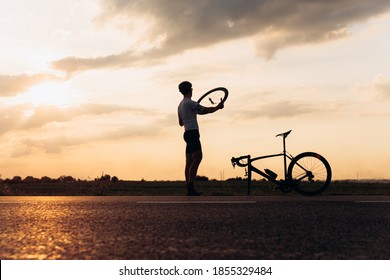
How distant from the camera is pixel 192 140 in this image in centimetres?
1152

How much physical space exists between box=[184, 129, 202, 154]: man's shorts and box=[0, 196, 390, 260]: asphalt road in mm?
3131

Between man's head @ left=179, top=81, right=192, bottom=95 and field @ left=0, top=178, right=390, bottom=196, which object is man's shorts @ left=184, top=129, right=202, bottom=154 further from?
field @ left=0, top=178, right=390, bottom=196

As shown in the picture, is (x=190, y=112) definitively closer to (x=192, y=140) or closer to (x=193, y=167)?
(x=192, y=140)

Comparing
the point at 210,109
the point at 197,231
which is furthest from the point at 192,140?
the point at 197,231

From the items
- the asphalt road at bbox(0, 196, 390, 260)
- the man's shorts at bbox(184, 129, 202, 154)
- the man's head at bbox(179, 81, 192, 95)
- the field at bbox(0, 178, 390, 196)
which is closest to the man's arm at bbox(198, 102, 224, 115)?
the man's shorts at bbox(184, 129, 202, 154)

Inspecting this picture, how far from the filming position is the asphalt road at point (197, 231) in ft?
14.9

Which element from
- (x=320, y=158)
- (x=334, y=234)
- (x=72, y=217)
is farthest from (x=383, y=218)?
(x=320, y=158)

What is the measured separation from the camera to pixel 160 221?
6.39m

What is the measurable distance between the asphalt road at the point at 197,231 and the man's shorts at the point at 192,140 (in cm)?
313

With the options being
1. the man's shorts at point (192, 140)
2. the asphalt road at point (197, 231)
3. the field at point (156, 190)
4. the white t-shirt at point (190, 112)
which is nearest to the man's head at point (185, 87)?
the white t-shirt at point (190, 112)

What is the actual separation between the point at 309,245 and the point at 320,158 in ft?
24.1

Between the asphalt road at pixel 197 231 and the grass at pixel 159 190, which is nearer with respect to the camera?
the asphalt road at pixel 197 231

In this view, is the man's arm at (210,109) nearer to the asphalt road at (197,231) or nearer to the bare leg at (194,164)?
the bare leg at (194,164)
